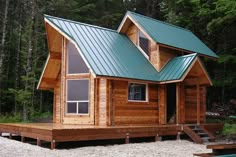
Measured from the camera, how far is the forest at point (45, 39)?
2327 cm

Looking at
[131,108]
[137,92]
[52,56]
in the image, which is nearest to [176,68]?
[137,92]

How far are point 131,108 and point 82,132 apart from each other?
12.7ft

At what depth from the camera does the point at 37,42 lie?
26719 mm

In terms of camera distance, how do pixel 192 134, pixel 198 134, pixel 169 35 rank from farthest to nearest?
pixel 169 35 < pixel 198 134 < pixel 192 134

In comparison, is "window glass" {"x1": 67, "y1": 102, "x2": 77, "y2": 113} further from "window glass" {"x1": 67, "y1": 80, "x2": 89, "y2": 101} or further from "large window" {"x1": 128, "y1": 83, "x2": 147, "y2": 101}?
"large window" {"x1": 128, "y1": 83, "x2": 147, "y2": 101}

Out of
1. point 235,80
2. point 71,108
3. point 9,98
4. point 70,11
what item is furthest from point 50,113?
point 235,80

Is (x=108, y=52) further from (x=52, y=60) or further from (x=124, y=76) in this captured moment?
(x=52, y=60)

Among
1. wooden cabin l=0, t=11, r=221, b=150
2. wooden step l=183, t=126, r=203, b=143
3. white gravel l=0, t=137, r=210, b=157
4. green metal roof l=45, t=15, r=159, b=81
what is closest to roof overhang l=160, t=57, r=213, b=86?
wooden cabin l=0, t=11, r=221, b=150

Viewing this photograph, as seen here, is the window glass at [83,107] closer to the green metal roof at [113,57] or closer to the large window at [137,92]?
the large window at [137,92]

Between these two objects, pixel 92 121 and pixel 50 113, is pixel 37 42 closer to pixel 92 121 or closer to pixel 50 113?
pixel 50 113

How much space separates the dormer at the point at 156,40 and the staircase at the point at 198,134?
315cm

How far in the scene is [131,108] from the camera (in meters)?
15.2

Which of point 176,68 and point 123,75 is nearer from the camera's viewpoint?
point 123,75

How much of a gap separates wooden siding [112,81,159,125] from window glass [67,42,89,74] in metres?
1.78
